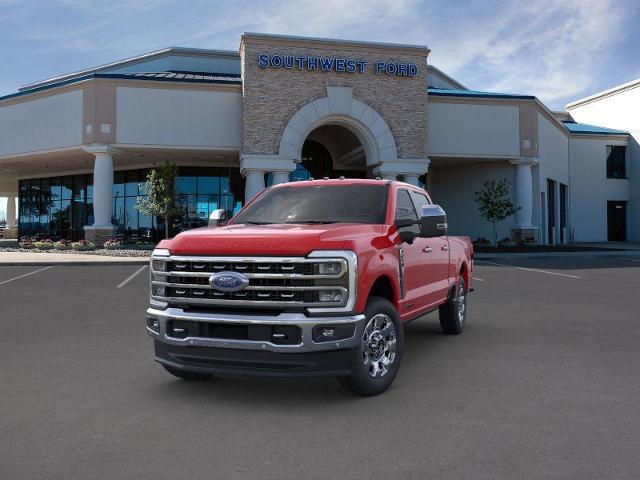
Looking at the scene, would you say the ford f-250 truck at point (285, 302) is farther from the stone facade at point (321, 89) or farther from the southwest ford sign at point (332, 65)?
the southwest ford sign at point (332, 65)

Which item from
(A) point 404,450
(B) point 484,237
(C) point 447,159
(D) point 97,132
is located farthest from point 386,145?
(A) point 404,450

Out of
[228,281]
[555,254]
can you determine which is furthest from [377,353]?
[555,254]

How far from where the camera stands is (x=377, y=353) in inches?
214

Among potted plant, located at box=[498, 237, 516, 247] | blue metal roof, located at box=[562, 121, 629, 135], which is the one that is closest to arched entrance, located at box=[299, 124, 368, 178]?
potted plant, located at box=[498, 237, 516, 247]

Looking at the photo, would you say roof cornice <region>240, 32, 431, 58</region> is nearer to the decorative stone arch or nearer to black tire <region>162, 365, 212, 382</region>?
the decorative stone arch

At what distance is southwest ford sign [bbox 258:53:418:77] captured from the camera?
27.9 meters

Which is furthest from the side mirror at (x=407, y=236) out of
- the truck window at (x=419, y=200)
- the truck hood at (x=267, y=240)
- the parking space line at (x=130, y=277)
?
the parking space line at (x=130, y=277)

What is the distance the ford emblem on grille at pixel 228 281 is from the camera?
4.89 meters

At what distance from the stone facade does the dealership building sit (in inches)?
2.0

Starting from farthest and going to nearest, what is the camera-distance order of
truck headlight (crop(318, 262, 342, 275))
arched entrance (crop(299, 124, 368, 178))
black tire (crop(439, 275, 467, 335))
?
1. arched entrance (crop(299, 124, 368, 178))
2. black tire (crop(439, 275, 467, 335))
3. truck headlight (crop(318, 262, 342, 275))

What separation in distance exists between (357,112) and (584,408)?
83.2 ft

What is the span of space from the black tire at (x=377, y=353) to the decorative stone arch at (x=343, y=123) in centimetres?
2343

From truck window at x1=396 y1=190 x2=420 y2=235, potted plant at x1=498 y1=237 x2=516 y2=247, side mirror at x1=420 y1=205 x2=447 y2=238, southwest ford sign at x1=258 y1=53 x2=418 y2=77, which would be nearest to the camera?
side mirror at x1=420 y1=205 x2=447 y2=238

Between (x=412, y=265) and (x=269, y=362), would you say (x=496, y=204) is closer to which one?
(x=412, y=265)
